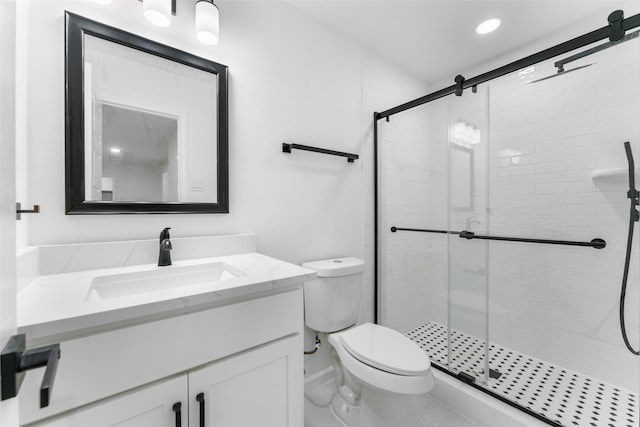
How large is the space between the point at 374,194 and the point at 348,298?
83 centimetres

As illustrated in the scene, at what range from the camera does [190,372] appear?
76 centimetres

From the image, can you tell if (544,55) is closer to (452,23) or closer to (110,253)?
(452,23)

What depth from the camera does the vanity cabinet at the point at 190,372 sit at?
24.1 inches

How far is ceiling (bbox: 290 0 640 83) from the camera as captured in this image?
5.17 ft

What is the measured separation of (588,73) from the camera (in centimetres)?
158

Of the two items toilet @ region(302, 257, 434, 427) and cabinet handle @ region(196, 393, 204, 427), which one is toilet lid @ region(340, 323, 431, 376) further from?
cabinet handle @ region(196, 393, 204, 427)

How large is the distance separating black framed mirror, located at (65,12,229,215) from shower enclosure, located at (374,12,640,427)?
4.02ft

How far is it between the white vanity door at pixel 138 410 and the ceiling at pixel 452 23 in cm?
194

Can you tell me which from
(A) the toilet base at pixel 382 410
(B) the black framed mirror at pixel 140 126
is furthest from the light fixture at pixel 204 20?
(A) the toilet base at pixel 382 410

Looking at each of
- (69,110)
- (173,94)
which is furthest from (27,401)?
(173,94)

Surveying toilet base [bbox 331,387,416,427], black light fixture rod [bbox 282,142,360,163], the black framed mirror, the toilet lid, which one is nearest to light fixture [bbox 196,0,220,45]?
the black framed mirror

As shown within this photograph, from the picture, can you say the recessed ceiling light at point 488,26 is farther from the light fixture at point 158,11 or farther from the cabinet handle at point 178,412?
the cabinet handle at point 178,412

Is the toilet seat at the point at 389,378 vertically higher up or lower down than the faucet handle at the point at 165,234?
lower down

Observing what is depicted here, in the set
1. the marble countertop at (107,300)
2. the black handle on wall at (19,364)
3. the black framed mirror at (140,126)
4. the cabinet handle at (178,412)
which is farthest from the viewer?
the black framed mirror at (140,126)
